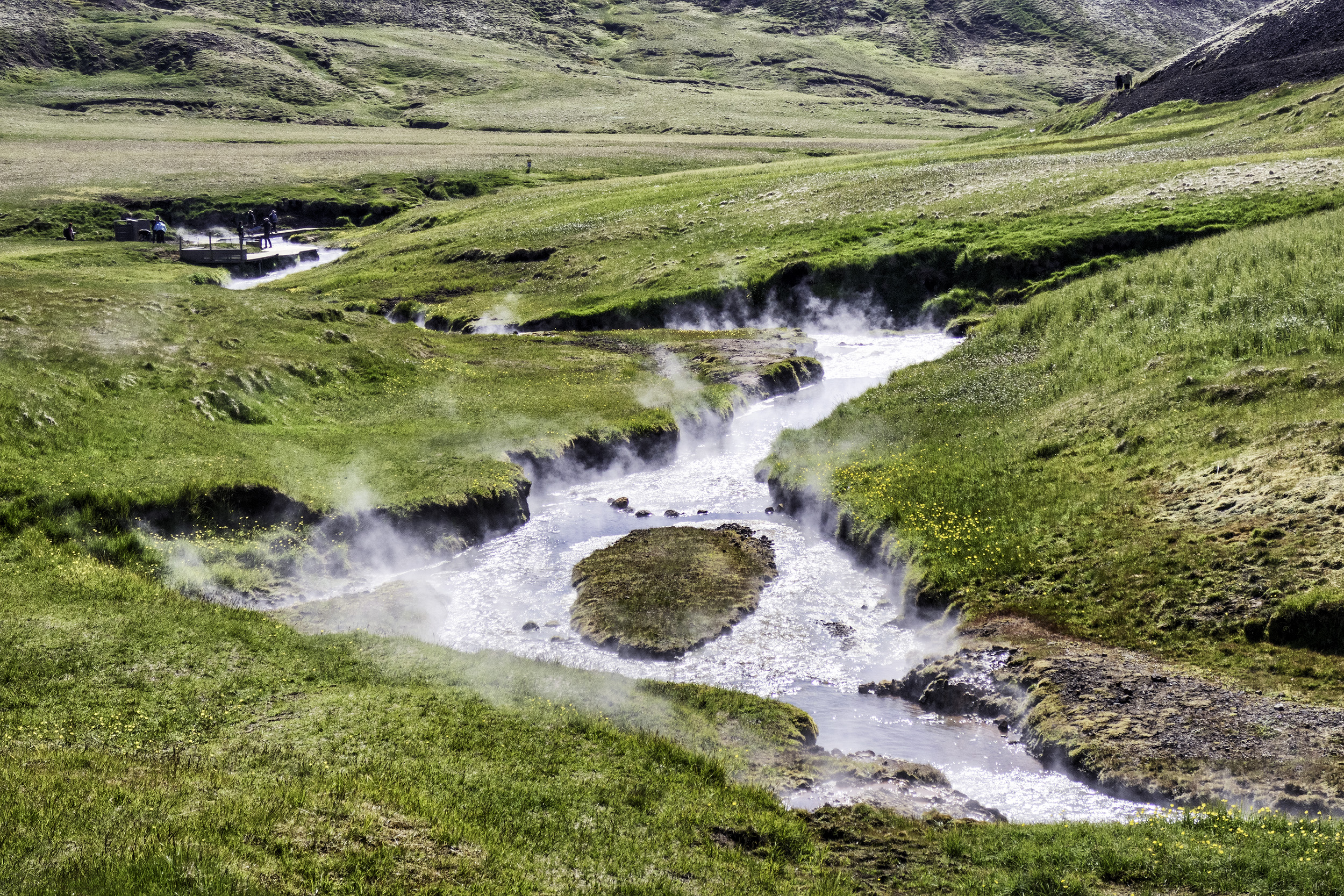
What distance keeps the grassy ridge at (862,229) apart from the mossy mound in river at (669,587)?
4042 cm

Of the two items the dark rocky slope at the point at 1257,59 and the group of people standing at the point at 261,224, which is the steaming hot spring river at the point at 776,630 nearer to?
A: the group of people standing at the point at 261,224

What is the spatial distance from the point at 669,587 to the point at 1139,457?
1785 centimetres

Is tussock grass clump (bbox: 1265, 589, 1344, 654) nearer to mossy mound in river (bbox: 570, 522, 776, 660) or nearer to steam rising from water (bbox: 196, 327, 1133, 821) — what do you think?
steam rising from water (bbox: 196, 327, 1133, 821)

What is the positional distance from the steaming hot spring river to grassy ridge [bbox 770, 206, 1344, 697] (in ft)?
7.72

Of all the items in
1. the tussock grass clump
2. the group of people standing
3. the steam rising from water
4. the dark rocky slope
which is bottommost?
the steam rising from water

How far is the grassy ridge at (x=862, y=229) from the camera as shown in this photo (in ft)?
226

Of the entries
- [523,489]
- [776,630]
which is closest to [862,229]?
[523,489]

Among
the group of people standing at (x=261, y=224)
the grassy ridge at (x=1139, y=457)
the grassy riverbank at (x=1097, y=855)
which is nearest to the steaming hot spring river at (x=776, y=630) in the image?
the grassy riverbank at (x=1097, y=855)

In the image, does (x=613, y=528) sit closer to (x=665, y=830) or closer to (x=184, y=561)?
(x=184, y=561)

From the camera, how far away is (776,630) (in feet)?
97.9

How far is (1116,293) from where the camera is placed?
5244cm

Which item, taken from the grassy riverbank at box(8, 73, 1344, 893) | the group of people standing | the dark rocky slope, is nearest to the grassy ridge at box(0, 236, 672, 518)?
the grassy riverbank at box(8, 73, 1344, 893)

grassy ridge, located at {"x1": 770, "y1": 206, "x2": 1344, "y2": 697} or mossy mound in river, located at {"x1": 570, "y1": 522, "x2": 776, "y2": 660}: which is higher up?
grassy ridge, located at {"x1": 770, "y1": 206, "x2": 1344, "y2": 697}

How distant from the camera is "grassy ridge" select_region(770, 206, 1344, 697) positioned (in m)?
25.2
